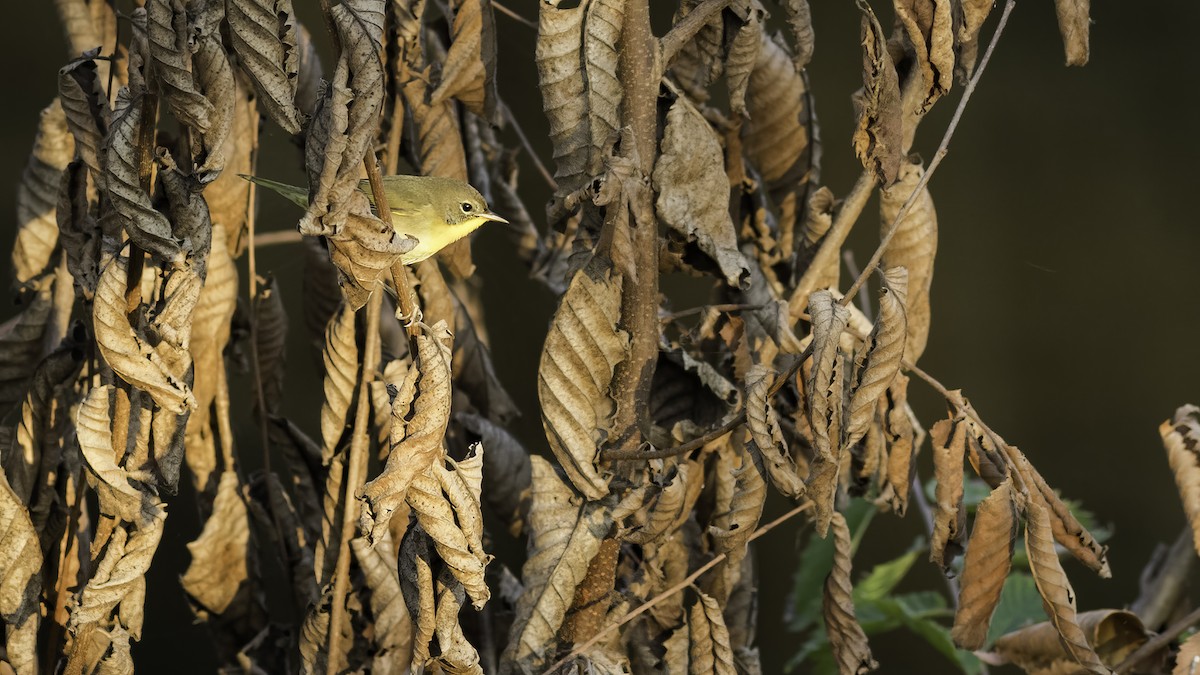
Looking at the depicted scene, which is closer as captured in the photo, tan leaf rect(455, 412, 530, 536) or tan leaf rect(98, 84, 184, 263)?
tan leaf rect(98, 84, 184, 263)

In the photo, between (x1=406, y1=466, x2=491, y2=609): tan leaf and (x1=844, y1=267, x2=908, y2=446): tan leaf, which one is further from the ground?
(x1=844, y1=267, x2=908, y2=446): tan leaf

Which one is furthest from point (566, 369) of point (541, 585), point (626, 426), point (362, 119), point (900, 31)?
point (900, 31)

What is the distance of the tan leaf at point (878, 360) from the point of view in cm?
88

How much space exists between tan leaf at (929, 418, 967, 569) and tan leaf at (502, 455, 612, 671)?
0.28 m

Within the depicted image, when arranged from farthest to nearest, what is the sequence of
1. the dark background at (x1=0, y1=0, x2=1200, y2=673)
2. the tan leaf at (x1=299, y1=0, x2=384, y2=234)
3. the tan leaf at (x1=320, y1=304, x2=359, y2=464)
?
1. the dark background at (x1=0, y1=0, x2=1200, y2=673)
2. the tan leaf at (x1=320, y1=304, x2=359, y2=464)
3. the tan leaf at (x1=299, y1=0, x2=384, y2=234)

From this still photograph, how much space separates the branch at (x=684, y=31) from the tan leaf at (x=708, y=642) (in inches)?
18.3

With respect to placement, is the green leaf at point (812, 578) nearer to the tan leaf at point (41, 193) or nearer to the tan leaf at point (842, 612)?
the tan leaf at point (842, 612)

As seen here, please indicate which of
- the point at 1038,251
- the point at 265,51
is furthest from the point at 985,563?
the point at 1038,251

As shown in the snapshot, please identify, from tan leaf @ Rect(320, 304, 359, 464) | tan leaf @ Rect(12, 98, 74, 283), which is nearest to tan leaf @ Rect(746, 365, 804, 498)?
tan leaf @ Rect(320, 304, 359, 464)

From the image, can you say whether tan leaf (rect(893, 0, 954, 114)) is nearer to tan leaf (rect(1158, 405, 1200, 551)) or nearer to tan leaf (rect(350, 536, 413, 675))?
tan leaf (rect(1158, 405, 1200, 551))

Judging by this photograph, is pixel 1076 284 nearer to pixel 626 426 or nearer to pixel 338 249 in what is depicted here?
pixel 626 426

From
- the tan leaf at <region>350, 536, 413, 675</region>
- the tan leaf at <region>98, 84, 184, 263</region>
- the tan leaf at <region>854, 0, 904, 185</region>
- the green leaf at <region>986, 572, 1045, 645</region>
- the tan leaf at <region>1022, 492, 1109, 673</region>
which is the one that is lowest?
the green leaf at <region>986, 572, 1045, 645</region>

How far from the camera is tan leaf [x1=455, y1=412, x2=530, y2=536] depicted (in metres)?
1.27

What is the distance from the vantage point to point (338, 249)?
0.77 meters
